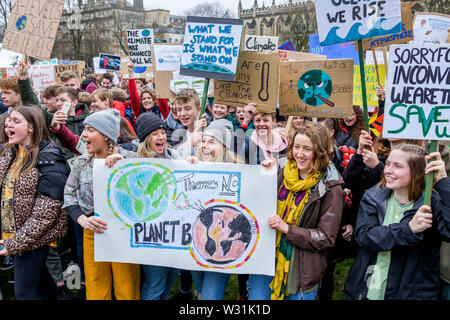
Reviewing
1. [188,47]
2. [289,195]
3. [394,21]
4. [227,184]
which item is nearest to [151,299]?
[227,184]

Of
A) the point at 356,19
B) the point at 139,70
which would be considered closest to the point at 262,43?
the point at 139,70

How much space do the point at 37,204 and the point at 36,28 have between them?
9.84 ft

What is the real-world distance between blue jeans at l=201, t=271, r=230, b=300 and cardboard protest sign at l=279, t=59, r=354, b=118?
1.86 metres

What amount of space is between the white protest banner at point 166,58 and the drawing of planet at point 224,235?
336 cm

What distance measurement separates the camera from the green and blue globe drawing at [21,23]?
17.5 feet

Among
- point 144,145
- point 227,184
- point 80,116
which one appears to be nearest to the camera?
point 227,184

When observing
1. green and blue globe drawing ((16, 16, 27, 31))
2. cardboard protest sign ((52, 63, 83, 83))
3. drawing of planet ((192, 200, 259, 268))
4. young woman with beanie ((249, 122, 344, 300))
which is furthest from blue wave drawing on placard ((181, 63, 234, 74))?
cardboard protest sign ((52, 63, 83, 83))

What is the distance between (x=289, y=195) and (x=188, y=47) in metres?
1.92

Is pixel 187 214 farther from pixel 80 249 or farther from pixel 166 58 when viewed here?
pixel 166 58

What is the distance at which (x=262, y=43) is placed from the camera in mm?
7191

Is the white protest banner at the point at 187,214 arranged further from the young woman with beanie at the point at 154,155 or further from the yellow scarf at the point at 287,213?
the young woman with beanie at the point at 154,155

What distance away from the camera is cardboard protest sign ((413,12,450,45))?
243 inches

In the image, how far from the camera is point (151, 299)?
3.42 m

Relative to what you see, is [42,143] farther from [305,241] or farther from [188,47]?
[305,241]
